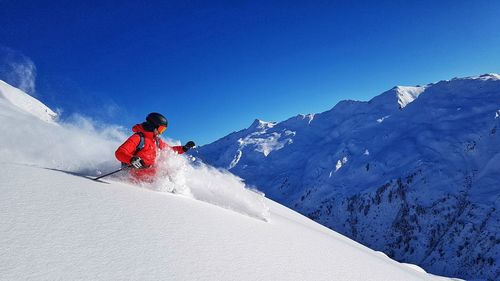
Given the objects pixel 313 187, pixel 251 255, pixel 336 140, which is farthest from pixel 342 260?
pixel 336 140

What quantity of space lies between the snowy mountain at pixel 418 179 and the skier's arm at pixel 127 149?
6835cm

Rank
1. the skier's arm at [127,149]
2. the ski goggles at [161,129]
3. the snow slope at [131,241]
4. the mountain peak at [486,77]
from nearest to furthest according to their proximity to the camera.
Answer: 1. the snow slope at [131,241]
2. the skier's arm at [127,149]
3. the ski goggles at [161,129]
4. the mountain peak at [486,77]

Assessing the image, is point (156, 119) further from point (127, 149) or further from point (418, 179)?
point (418, 179)

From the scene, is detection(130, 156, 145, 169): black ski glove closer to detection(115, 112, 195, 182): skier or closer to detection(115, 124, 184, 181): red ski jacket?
detection(115, 112, 195, 182): skier

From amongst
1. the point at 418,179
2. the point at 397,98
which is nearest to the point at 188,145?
the point at 418,179

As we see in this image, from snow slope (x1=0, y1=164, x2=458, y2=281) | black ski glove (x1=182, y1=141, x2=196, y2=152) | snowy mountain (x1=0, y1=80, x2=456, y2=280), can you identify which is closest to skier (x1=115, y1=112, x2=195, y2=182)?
snowy mountain (x1=0, y1=80, x2=456, y2=280)

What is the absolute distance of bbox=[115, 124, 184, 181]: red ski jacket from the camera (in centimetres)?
661

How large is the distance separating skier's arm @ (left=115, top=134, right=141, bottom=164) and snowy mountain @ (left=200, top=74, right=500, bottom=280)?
68.4 meters

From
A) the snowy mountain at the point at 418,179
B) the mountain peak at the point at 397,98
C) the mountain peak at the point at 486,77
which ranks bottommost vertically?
the snowy mountain at the point at 418,179

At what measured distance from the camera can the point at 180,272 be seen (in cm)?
324

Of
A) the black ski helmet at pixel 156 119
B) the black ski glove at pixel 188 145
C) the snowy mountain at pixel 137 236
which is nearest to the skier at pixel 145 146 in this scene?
the black ski helmet at pixel 156 119

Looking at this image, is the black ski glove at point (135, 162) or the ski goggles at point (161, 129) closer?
the black ski glove at point (135, 162)

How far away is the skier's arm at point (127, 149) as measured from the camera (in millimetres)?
6582

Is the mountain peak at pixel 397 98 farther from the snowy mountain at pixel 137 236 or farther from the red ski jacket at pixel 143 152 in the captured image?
the snowy mountain at pixel 137 236
